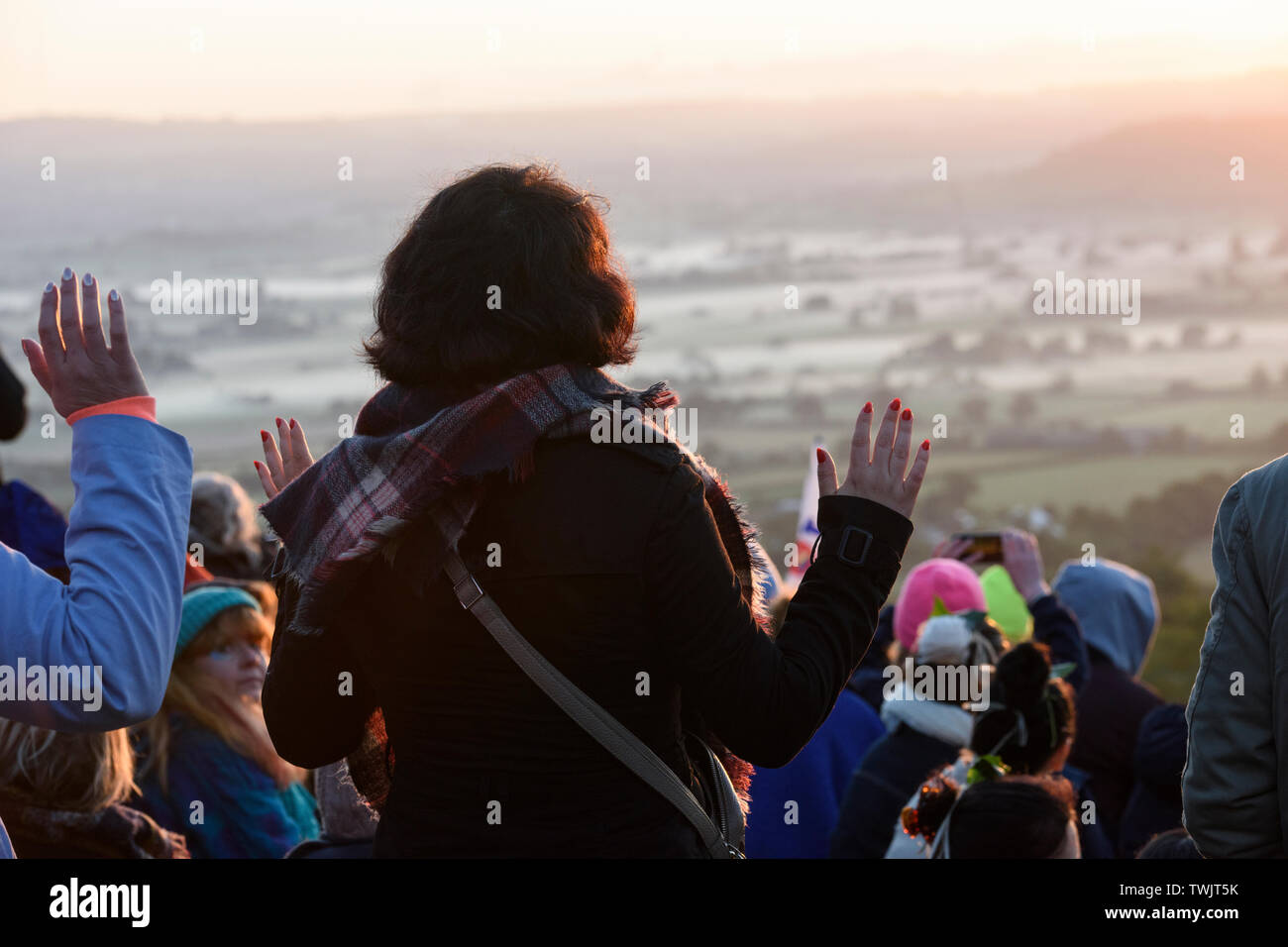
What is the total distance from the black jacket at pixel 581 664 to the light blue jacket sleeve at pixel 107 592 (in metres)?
0.33

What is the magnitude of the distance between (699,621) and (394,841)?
1.64ft

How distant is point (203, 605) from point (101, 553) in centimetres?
205

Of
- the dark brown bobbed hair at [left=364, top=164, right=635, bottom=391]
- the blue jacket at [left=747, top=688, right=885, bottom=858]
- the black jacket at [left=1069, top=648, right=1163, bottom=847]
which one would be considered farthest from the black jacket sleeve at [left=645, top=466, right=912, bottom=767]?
the black jacket at [left=1069, top=648, right=1163, bottom=847]

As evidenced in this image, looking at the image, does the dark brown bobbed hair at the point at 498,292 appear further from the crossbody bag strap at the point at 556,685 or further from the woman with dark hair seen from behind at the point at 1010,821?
the woman with dark hair seen from behind at the point at 1010,821

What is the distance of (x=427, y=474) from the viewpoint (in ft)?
5.43

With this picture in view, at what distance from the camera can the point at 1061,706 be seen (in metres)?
3.06

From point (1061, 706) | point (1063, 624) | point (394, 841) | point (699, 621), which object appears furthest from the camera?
point (1063, 624)

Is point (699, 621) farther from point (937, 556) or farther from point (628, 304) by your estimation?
point (937, 556)

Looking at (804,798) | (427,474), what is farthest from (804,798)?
(427,474)

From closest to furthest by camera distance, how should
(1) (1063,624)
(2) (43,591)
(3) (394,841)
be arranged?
1. (2) (43,591)
2. (3) (394,841)
3. (1) (1063,624)

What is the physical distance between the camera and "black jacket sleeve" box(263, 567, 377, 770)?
1.84 m

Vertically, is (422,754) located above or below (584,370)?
below

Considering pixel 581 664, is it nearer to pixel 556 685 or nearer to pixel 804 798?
pixel 556 685
